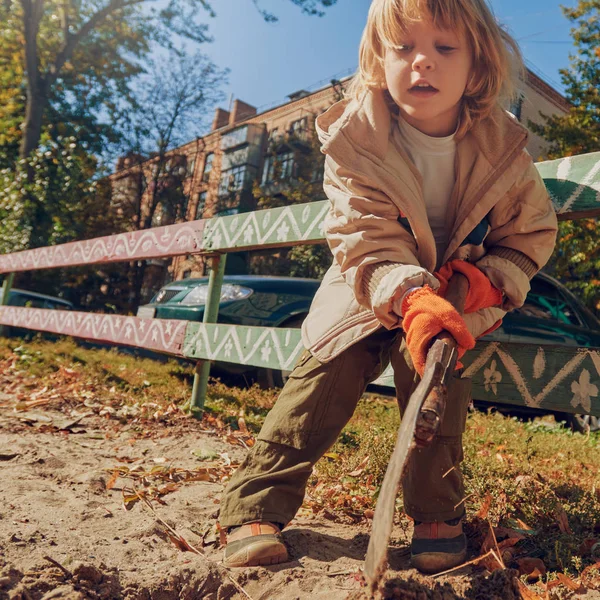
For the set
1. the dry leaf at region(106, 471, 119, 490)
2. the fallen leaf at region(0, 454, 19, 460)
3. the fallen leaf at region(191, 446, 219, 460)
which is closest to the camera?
the dry leaf at region(106, 471, 119, 490)

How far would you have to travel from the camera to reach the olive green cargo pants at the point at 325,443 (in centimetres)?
171

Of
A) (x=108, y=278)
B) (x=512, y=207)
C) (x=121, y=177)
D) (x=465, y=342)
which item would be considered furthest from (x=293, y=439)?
(x=121, y=177)

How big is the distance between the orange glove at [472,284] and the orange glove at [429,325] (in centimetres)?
30

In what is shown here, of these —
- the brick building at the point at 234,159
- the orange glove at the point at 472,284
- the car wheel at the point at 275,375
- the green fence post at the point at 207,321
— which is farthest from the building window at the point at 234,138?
the orange glove at the point at 472,284

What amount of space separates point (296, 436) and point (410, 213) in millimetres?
800

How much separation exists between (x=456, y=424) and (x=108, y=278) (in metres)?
19.0

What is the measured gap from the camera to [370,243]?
1662mm

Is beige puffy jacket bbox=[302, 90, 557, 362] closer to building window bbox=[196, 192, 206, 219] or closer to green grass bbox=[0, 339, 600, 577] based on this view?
green grass bbox=[0, 339, 600, 577]

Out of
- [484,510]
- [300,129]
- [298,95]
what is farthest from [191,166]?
[484,510]

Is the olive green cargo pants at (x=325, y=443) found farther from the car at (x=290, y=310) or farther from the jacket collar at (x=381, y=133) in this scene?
the car at (x=290, y=310)

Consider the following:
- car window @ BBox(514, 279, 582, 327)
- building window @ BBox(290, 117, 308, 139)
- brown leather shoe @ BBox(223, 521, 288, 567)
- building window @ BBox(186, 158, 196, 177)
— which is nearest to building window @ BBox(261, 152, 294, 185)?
building window @ BBox(290, 117, 308, 139)

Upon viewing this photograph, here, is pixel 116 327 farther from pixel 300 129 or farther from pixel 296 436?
pixel 300 129

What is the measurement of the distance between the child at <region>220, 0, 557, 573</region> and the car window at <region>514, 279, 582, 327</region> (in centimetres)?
448

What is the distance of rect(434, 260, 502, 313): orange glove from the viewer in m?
1.67
